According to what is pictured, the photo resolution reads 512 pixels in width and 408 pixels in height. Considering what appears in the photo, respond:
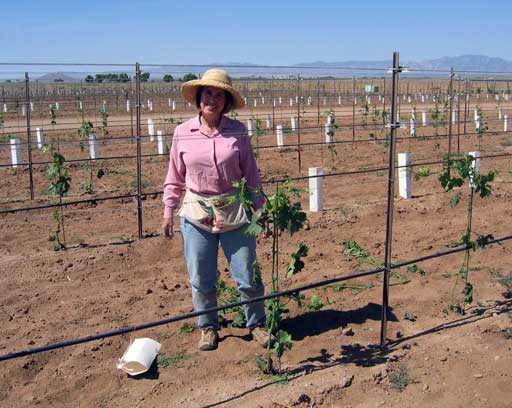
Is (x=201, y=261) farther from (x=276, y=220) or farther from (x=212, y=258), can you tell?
(x=276, y=220)

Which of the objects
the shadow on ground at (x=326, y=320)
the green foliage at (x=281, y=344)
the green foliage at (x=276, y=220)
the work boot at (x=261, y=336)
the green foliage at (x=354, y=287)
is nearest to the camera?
the green foliage at (x=276, y=220)

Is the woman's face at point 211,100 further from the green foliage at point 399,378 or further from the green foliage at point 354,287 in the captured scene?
the green foliage at point 354,287

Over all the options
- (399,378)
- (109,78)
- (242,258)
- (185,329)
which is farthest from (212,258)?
(109,78)

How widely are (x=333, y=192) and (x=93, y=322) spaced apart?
4998 millimetres

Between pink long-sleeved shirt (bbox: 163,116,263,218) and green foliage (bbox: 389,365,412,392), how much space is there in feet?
4.06

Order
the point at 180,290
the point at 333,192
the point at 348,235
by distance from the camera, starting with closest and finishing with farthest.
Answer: the point at 180,290 < the point at 348,235 < the point at 333,192

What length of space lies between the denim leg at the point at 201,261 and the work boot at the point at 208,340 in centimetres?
11

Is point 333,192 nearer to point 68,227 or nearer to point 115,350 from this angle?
point 68,227

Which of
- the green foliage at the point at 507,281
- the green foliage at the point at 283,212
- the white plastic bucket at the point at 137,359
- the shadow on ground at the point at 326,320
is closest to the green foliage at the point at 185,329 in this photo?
the white plastic bucket at the point at 137,359

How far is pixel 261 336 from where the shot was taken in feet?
12.9

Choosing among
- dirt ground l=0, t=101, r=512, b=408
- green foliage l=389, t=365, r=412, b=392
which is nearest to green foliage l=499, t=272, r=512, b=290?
dirt ground l=0, t=101, r=512, b=408

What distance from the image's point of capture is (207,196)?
3.68 metres

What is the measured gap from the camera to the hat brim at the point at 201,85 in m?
3.53

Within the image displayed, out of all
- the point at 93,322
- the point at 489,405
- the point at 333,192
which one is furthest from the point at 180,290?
the point at 333,192
